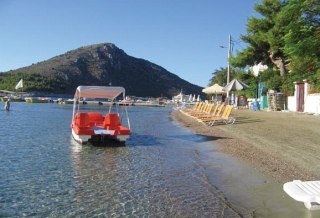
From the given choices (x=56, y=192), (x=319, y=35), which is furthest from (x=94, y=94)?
(x=56, y=192)

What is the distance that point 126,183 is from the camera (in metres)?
8.90

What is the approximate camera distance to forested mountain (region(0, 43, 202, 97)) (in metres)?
130

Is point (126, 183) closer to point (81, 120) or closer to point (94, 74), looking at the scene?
point (81, 120)

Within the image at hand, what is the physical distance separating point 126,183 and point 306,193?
160 inches

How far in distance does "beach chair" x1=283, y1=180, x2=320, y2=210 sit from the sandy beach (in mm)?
2197

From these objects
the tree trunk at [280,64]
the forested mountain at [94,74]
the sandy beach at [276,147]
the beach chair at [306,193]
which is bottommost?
the sandy beach at [276,147]

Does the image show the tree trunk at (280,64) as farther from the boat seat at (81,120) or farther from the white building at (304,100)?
the boat seat at (81,120)

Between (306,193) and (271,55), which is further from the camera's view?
(271,55)

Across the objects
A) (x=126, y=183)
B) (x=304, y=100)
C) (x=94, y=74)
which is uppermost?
(x=94, y=74)

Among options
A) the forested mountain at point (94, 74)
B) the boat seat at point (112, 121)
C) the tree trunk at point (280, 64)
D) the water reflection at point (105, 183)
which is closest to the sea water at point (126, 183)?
the water reflection at point (105, 183)

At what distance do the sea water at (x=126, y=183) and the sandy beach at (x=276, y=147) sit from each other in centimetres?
67

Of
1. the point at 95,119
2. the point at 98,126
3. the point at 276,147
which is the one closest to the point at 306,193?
the point at 276,147

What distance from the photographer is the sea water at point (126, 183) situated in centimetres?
688

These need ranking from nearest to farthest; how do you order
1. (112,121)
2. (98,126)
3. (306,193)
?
1. (306,193)
2. (112,121)
3. (98,126)
